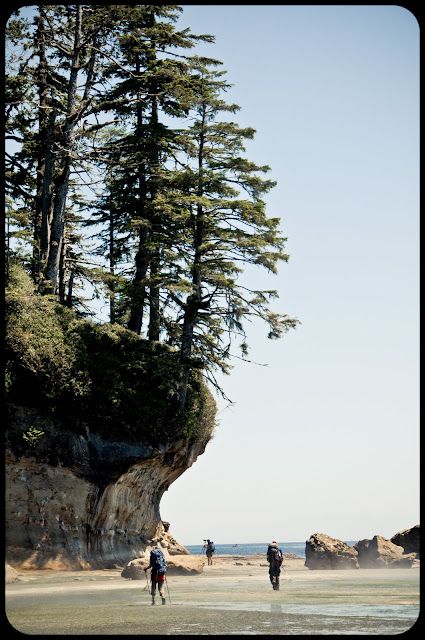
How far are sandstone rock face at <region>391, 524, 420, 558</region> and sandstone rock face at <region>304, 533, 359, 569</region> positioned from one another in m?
4.44

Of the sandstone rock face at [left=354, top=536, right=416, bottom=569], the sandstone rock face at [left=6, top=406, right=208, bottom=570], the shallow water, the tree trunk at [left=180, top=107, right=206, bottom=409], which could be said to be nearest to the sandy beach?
the shallow water

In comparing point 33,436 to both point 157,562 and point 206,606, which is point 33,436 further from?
point 206,606

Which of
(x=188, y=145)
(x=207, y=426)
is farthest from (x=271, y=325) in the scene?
(x=188, y=145)

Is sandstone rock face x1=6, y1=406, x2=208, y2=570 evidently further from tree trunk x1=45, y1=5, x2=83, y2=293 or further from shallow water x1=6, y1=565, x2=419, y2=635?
tree trunk x1=45, y1=5, x2=83, y2=293

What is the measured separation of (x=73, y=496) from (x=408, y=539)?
956 inches

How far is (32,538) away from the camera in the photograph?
96.0ft

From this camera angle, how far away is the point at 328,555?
43281 mm

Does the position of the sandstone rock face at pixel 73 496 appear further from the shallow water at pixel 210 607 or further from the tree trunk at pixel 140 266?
the tree trunk at pixel 140 266

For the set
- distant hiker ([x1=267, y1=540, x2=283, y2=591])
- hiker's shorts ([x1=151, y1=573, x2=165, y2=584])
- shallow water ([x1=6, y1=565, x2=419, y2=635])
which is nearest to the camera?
shallow water ([x1=6, y1=565, x2=419, y2=635])

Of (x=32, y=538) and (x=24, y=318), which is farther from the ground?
(x=24, y=318)

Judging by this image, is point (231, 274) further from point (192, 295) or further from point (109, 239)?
point (109, 239)

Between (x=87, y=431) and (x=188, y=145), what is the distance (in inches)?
625

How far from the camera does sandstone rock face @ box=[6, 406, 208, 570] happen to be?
29.2 meters

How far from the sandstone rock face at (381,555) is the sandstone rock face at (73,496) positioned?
14.8m
